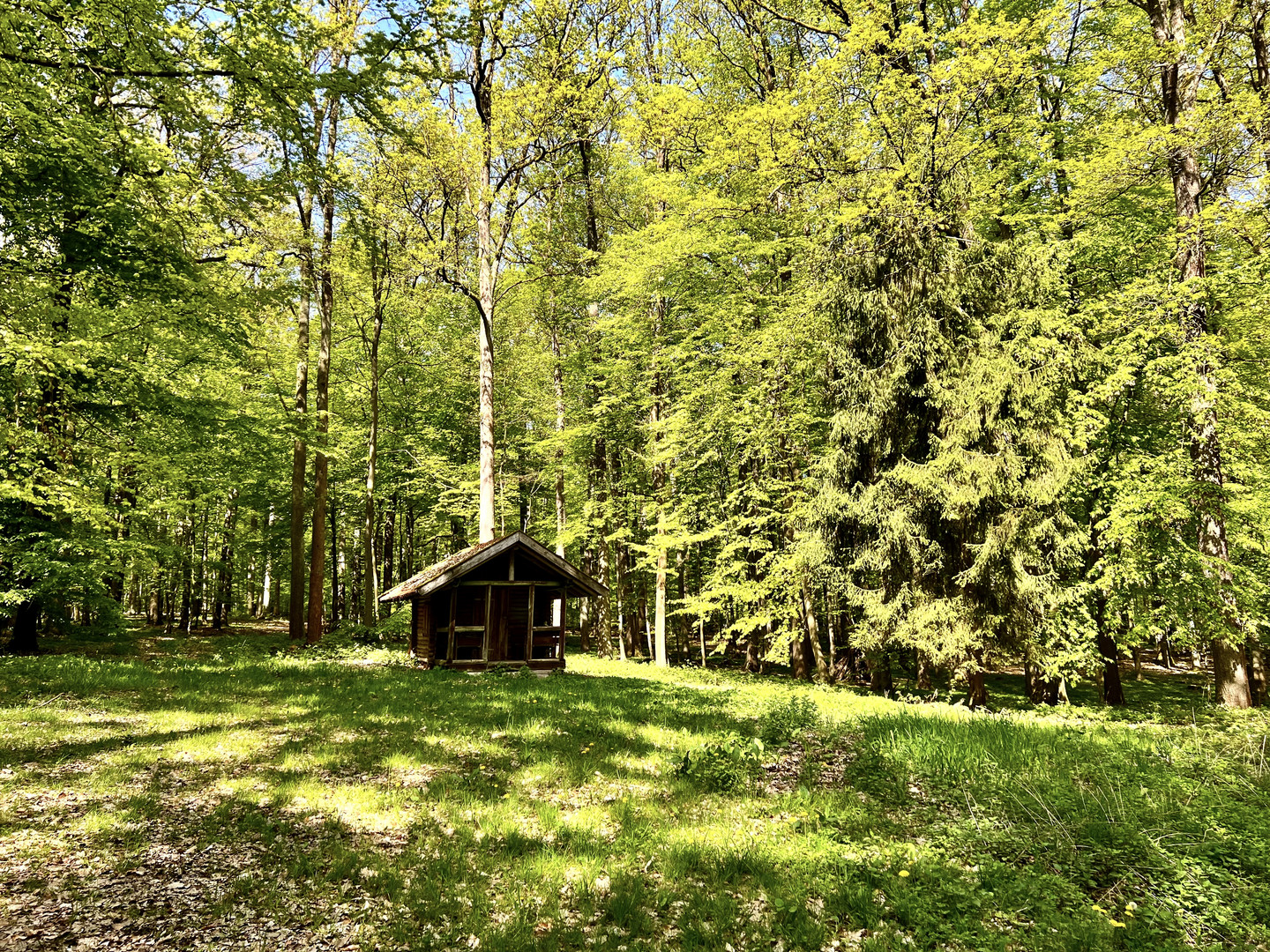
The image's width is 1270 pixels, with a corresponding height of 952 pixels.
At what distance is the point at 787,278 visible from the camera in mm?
19844

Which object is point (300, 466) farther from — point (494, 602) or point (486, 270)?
point (486, 270)

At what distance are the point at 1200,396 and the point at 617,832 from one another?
14.5 metres

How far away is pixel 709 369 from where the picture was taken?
2106 centimetres

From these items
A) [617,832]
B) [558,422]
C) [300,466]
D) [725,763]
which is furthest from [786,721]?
[558,422]

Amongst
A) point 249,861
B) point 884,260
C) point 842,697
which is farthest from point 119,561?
point 884,260

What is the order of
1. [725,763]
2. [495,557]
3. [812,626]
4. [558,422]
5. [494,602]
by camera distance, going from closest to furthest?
[725,763] < [495,557] < [494,602] < [812,626] < [558,422]

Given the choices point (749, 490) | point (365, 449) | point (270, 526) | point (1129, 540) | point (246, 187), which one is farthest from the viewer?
point (270, 526)

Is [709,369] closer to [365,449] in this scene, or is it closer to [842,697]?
[842,697]

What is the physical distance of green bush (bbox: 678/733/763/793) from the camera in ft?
21.6

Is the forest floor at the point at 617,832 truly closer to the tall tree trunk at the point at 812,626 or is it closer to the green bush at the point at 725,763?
the green bush at the point at 725,763

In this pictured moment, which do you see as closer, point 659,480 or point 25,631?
point 25,631

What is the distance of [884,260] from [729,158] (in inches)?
203

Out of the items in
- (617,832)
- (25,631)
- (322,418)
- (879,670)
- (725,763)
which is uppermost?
(322,418)

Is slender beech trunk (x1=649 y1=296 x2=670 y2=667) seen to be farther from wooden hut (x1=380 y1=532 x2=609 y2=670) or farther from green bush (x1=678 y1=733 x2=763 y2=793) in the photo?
green bush (x1=678 y1=733 x2=763 y2=793)
